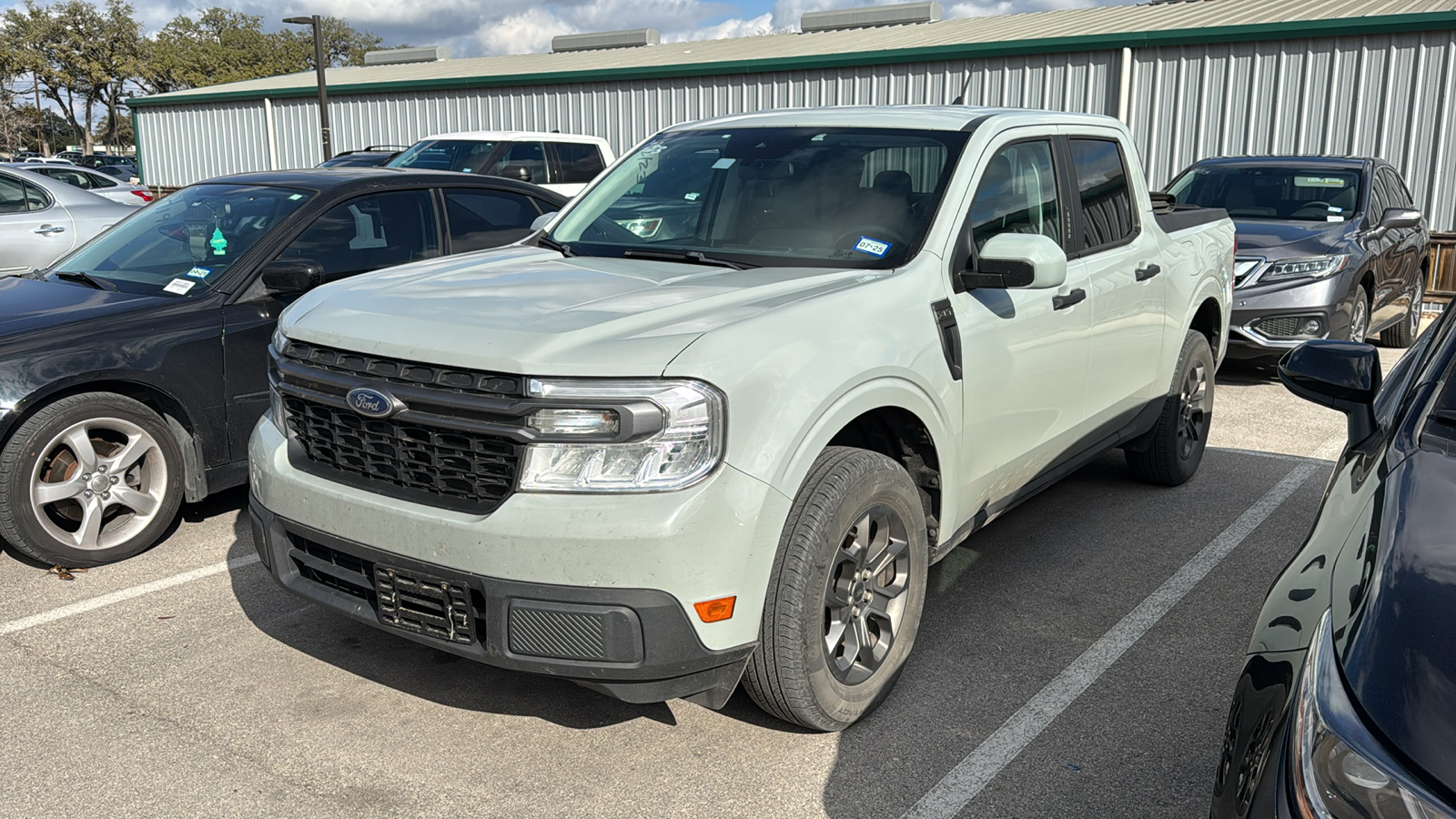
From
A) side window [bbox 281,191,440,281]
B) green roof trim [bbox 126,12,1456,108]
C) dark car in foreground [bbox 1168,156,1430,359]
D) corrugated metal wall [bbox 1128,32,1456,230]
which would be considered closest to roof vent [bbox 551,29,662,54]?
green roof trim [bbox 126,12,1456,108]

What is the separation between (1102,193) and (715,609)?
10.2 feet

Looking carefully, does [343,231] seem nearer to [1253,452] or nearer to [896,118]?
[896,118]

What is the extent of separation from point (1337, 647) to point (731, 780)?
175cm

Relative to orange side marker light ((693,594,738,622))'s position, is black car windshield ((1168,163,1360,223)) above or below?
above

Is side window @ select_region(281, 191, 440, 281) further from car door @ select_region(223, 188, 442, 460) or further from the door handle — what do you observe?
the door handle

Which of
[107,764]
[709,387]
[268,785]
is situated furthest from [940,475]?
[107,764]

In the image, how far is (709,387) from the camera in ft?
9.26

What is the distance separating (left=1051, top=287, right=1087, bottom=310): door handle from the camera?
429cm

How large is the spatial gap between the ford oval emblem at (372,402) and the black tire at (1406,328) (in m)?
10.6

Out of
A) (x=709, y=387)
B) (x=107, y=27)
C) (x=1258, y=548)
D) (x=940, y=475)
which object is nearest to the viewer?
(x=709, y=387)

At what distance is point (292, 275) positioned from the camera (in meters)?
4.93

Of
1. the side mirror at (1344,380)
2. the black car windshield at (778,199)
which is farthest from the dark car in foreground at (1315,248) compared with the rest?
the side mirror at (1344,380)

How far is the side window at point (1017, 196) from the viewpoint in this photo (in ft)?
13.4

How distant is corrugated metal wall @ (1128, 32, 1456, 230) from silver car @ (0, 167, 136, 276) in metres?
12.3
